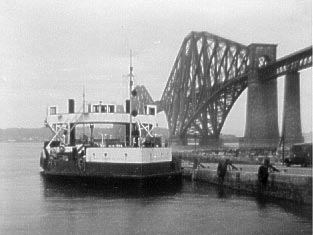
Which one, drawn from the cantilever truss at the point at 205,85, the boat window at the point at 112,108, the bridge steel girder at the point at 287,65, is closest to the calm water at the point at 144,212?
the boat window at the point at 112,108

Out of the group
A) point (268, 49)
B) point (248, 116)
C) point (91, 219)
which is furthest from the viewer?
point (268, 49)

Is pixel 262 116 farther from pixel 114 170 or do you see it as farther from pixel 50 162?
pixel 114 170

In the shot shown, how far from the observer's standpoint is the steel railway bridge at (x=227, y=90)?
169 feet

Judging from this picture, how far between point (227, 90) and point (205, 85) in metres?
7.91

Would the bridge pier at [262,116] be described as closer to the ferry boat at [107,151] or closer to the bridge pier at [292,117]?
the bridge pier at [292,117]

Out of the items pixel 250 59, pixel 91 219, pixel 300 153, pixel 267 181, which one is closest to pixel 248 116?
pixel 250 59

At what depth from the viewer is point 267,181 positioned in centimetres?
2327

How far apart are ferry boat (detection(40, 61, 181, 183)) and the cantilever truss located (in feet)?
124

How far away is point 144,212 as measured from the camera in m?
20.6

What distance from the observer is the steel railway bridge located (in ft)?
169

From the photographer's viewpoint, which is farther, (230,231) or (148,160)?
(148,160)

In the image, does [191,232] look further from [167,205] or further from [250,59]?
[250,59]

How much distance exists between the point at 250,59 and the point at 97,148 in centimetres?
4021

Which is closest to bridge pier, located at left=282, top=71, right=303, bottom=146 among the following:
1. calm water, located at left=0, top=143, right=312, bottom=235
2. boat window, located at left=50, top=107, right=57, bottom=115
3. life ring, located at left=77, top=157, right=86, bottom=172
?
calm water, located at left=0, top=143, right=312, bottom=235
